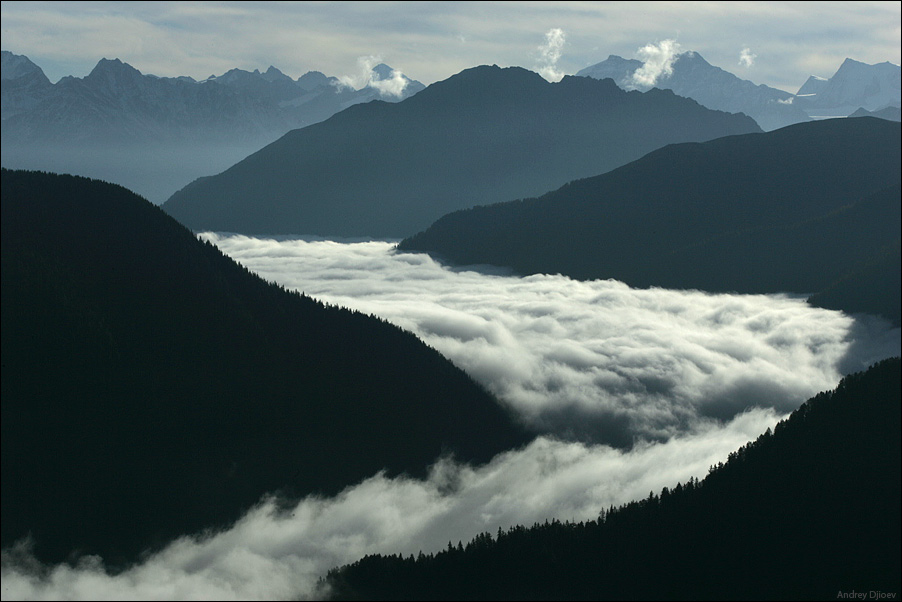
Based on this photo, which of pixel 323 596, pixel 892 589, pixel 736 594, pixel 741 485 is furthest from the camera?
pixel 741 485

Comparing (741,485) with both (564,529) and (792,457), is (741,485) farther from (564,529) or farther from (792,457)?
(564,529)

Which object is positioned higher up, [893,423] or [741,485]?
[893,423]

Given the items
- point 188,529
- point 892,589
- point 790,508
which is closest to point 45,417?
point 188,529

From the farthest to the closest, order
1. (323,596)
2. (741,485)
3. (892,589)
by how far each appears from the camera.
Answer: (741,485)
(323,596)
(892,589)

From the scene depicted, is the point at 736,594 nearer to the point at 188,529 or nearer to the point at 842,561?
the point at 842,561

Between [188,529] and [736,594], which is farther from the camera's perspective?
[188,529]

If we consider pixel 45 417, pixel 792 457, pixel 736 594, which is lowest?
pixel 736 594
